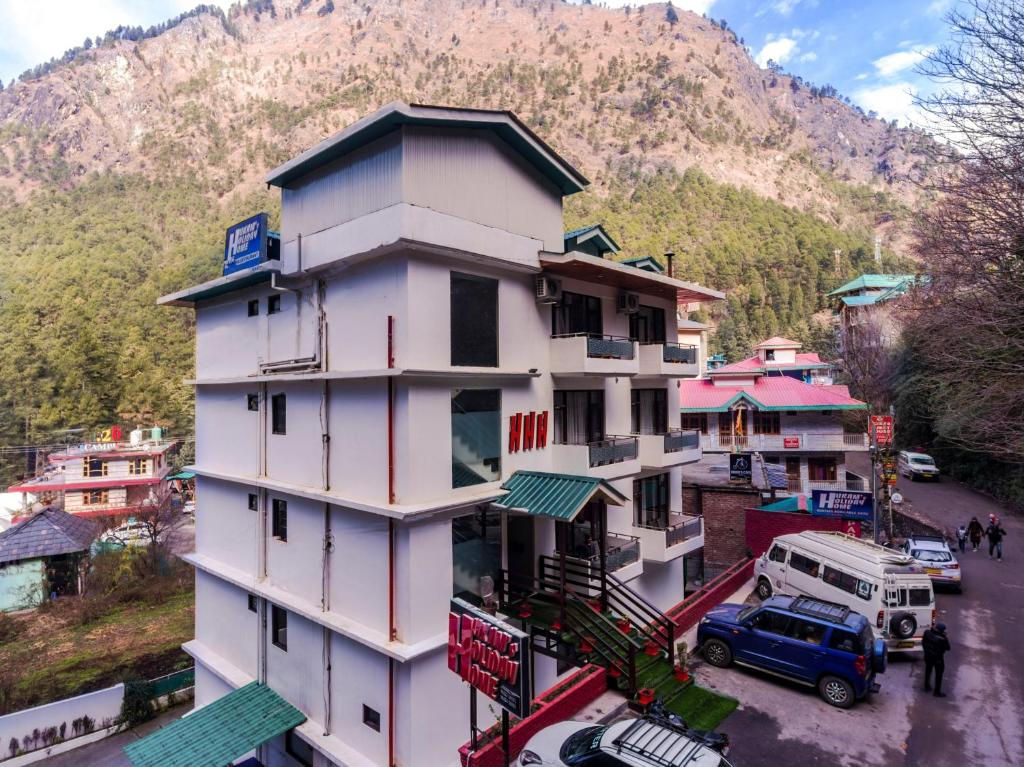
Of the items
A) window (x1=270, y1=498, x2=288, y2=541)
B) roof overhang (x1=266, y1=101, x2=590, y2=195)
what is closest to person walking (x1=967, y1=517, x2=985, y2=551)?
roof overhang (x1=266, y1=101, x2=590, y2=195)

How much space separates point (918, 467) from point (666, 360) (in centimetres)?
3267

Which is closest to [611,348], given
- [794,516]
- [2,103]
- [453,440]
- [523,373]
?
[523,373]

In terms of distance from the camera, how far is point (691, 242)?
101 metres

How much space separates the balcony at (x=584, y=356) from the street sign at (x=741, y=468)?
51.5 feet

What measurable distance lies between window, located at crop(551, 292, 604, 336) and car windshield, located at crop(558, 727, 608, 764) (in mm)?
9306

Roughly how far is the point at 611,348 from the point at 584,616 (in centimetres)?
697

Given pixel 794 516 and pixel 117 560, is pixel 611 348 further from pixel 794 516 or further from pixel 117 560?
pixel 117 560

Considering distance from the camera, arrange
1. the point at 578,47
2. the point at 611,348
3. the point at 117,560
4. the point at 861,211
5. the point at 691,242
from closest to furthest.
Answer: the point at 611,348 → the point at 117,560 → the point at 691,242 → the point at 861,211 → the point at 578,47

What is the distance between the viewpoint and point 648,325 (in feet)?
63.7

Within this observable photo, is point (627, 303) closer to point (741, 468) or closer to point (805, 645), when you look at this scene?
point (805, 645)

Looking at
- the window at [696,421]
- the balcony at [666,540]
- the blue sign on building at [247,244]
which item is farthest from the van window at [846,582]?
the window at [696,421]

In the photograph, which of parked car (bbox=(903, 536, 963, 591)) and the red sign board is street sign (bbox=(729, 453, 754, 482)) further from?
parked car (bbox=(903, 536, 963, 591))

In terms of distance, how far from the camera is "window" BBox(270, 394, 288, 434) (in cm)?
1493

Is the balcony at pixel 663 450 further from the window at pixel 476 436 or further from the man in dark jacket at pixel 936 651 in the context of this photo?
the man in dark jacket at pixel 936 651
